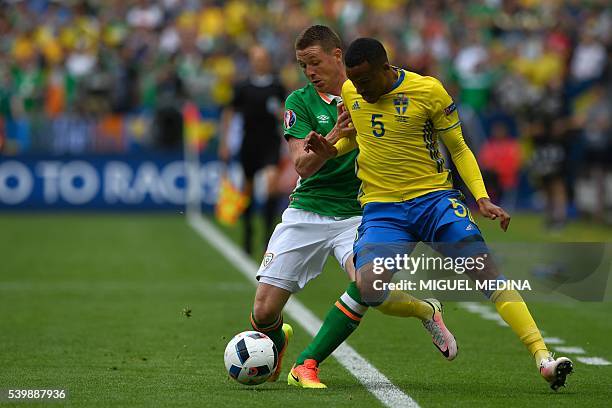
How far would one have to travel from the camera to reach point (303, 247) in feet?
24.4

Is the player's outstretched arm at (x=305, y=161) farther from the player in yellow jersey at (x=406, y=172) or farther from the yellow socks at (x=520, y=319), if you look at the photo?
the yellow socks at (x=520, y=319)

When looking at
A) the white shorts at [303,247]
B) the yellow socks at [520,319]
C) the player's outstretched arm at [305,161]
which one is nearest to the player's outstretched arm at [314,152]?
the player's outstretched arm at [305,161]

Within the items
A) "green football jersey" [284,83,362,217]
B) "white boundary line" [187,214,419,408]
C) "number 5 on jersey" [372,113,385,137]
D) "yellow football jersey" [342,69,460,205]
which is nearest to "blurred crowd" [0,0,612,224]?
"white boundary line" [187,214,419,408]

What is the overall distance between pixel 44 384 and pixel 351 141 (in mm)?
2158

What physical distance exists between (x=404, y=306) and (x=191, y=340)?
235 cm

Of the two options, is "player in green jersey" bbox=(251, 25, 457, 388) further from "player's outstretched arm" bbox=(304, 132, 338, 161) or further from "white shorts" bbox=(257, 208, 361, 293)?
"player's outstretched arm" bbox=(304, 132, 338, 161)

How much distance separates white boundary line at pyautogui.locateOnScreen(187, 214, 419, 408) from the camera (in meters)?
6.78

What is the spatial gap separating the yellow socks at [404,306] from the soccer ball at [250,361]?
69 cm

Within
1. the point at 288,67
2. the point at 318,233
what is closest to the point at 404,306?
the point at 318,233

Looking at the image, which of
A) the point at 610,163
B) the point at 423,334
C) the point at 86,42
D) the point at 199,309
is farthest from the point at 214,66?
the point at 423,334

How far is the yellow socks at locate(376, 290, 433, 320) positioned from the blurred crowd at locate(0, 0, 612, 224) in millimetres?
12382

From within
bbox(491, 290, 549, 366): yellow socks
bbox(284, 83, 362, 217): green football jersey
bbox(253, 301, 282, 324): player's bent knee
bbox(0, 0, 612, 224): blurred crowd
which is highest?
bbox(284, 83, 362, 217): green football jersey

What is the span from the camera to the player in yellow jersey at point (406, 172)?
6.79 meters

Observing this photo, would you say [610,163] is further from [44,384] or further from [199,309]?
[44,384]
